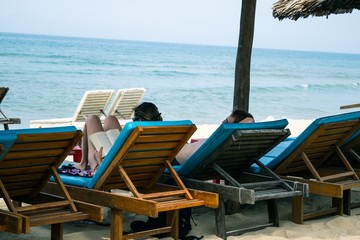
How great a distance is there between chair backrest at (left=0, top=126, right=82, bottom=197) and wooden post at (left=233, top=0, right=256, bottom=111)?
7.03ft

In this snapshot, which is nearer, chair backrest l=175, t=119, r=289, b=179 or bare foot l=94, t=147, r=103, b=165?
chair backrest l=175, t=119, r=289, b=179

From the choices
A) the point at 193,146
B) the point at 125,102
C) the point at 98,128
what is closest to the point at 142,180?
the point at 98,128

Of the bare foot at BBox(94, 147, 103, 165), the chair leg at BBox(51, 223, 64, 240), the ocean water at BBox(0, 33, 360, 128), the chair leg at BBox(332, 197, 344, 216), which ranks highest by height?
the bare foot at BBox(94, 147, 103, 165)

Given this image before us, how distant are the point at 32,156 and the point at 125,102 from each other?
6.88m

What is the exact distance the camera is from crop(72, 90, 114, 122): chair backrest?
10.2m

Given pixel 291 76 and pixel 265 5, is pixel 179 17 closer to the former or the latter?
pixel 265 5

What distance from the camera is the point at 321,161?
550 cm

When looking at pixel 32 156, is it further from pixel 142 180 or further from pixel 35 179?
pixel 142 180

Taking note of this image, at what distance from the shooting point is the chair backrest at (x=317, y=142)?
4.89m

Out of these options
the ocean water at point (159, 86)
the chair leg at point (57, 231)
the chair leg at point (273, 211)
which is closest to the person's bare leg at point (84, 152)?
the chair leg at point (57, 231)

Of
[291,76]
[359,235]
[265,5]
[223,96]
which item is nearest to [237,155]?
[359,235]

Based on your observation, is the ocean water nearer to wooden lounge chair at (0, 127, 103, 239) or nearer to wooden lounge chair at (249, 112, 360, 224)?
wooden lounge chair at (249, 112, 360, 224)

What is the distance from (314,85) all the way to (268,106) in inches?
460

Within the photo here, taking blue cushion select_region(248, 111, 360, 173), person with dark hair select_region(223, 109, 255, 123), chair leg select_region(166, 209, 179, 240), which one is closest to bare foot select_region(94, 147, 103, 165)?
chair leg select_region(166, 209, 179, 240)
